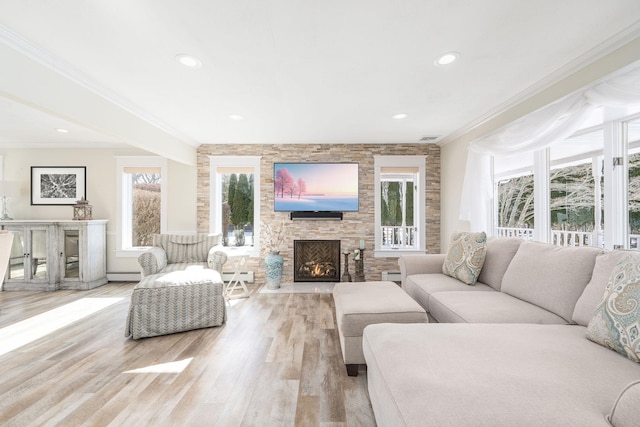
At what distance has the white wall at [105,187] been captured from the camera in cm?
486

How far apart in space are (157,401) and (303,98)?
2.79m

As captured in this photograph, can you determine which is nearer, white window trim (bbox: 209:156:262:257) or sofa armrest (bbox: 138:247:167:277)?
sofa armrest (bbox: 138:247:167:277)

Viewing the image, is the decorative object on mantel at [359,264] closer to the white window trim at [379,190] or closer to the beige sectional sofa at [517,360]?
the white window trim at [379,190]

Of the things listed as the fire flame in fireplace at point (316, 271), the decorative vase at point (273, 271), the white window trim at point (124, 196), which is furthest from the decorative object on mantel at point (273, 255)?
the white window trim at point (124, 196)

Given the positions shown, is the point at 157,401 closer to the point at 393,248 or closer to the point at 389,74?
the point at 389,74

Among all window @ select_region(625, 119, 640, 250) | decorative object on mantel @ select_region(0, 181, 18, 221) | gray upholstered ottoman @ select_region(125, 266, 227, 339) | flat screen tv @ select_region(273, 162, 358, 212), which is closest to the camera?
window @ select_region(625, 119, 640, 250)

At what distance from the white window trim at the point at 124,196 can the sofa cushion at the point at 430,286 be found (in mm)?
4151

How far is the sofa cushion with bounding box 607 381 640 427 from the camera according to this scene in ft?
2.51

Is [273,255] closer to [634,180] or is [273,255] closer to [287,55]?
[287,55]

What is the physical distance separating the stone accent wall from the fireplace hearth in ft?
0.31

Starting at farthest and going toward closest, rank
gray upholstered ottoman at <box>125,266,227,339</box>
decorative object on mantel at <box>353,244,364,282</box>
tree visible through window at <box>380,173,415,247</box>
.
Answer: tree visible through window at <box>380,173,415,247</box> < decorative object on mantel at <box>353,244,364,282</box> < gray upholstered ottoman at <box>125,266,227,339</box>

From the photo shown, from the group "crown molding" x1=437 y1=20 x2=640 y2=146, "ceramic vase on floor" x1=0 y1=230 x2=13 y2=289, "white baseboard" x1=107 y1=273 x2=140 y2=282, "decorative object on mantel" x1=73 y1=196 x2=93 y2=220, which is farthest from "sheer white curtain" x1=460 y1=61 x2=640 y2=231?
"decorative object on mantel" x1=73 y1=196 x2=93 y2=220

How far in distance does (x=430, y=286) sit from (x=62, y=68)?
3656 millimetres

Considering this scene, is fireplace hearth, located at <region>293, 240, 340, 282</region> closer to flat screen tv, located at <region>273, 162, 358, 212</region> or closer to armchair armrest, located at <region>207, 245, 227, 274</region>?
flat screen tv, located at <region>273, 162, 358, 212</region>
